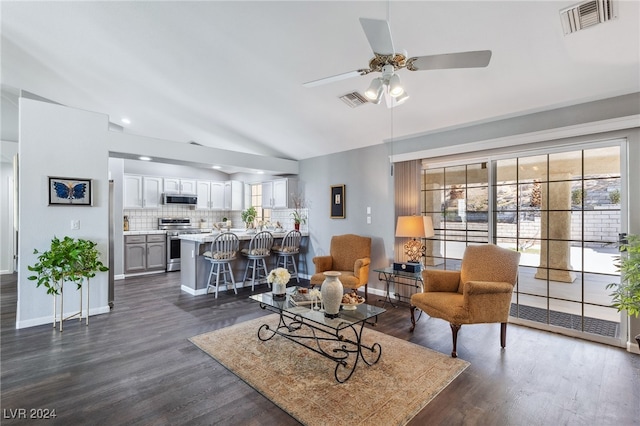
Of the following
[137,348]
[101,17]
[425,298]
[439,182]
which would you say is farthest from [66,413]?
[439,182]

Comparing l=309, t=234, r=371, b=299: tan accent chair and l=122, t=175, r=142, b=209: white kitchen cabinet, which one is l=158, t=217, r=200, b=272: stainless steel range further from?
l=309, t=234, r=371, b=299: tan accent chair

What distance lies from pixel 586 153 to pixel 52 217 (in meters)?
6.33

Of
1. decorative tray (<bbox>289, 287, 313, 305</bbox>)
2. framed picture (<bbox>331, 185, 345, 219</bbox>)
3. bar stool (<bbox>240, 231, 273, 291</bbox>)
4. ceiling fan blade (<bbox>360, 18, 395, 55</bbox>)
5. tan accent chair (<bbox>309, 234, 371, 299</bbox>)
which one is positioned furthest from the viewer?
framed picture (<bbox>331, 185, 345, 219</bbox>)

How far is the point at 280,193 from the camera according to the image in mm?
6750

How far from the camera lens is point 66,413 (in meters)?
2.06

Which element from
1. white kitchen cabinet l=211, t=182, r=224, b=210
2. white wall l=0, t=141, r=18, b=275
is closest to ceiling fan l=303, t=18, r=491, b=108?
white kitchen cabinet l=211, t=182, r=224, b=210

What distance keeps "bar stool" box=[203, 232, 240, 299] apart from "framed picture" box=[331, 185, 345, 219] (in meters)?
1.88

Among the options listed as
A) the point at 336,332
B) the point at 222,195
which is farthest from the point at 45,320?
the point at 222,195

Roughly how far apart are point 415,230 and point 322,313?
1925 millimetres

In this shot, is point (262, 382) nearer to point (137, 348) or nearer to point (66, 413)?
point (66, 413)

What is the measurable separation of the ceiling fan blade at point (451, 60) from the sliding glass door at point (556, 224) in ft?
7.34

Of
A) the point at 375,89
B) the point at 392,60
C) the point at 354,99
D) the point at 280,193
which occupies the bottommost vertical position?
the point at 280,193

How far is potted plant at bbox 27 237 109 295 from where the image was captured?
3.49 m

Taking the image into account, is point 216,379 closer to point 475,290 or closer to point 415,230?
point 475,290
